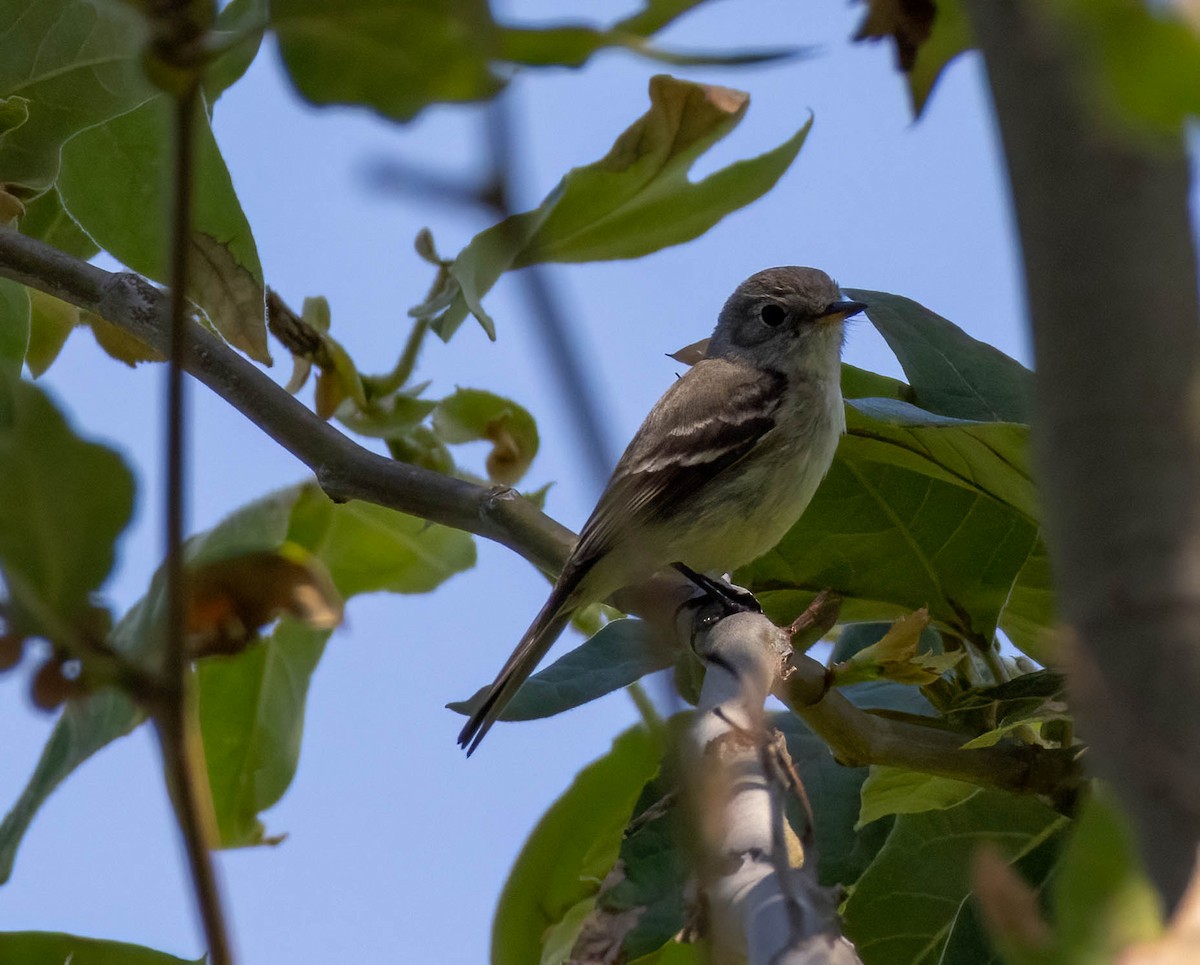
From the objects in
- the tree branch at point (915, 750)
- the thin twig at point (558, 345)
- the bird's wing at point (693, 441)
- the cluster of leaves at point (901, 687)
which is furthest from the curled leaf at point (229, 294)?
the thin twig at point (558, 345)

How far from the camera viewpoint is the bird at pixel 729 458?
9.97ft

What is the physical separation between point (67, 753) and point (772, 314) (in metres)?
3.00

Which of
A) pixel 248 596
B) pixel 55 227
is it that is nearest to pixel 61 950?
pixel 248 596

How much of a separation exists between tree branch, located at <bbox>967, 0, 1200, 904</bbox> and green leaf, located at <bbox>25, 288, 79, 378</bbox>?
232 centimetres

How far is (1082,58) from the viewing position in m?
0.44

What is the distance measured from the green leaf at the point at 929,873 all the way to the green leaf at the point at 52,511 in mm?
1514

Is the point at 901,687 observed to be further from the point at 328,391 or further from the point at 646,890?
the point at 328,391

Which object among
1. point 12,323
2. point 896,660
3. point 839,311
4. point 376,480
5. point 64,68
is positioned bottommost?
point 896,660

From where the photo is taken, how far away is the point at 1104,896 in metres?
0.50

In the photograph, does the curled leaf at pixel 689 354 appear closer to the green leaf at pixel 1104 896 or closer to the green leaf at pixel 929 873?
the green leaf at pixel 929 873

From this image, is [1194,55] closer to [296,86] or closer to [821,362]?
[296,86]

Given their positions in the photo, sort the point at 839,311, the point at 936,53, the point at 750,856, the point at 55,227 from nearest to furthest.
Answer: the point at 750,856
the point at 936,53
the point at 55,227
the point at 839,311

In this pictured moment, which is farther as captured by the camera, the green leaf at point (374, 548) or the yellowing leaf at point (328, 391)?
the green leaf at point (374, 548)

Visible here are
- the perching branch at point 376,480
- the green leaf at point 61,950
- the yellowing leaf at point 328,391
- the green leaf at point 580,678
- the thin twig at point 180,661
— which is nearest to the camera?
the thin twig at point 180,661
